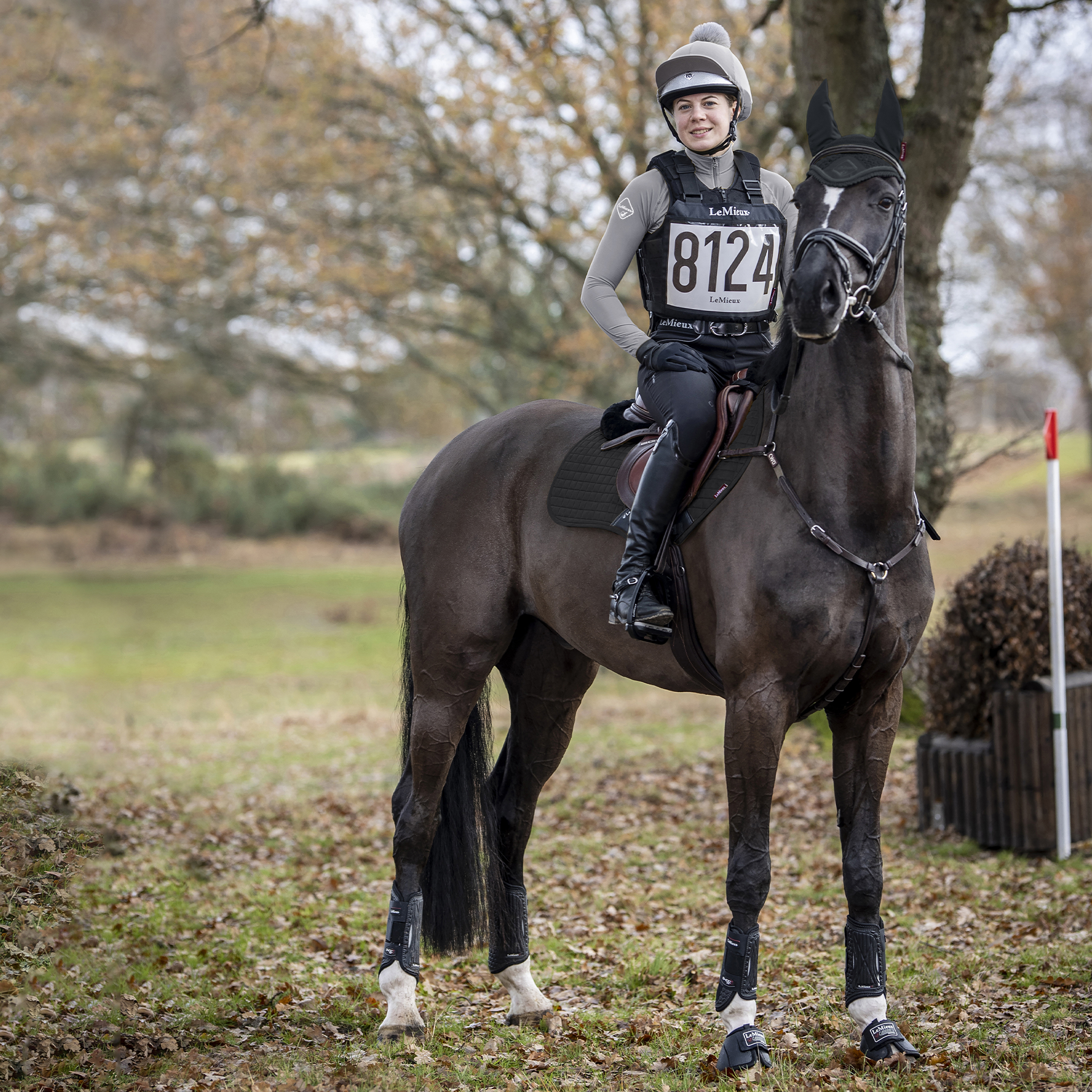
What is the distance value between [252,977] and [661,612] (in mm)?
2811

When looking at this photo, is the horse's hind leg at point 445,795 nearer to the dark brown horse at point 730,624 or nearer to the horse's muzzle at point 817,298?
the dark brown horse at point 730,624

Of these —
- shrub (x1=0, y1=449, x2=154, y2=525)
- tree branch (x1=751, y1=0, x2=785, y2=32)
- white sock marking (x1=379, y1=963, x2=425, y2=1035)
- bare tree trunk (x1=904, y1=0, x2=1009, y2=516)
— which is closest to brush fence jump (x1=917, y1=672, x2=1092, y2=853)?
bare tree trunk (x1=904, y1=0, x2=1009, y2=516)

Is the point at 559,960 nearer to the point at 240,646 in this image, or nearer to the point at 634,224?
the point at 634,224

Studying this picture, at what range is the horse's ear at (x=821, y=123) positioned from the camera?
3.53 m

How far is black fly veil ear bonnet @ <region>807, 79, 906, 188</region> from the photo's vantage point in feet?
11.1

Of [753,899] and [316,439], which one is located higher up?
[316,439]

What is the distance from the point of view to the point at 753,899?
3.64 meters

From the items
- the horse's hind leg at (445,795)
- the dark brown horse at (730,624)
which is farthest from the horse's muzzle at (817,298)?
the horse's hind leg at (445,795)

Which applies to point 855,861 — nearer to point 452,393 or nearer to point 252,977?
point 252,977

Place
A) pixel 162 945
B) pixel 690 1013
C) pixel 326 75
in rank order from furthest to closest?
pixel 326 75
pixel 162 945
pixel 690 1013

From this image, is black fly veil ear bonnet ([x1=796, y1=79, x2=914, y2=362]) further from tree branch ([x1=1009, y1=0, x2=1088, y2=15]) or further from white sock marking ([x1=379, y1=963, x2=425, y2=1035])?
tree branch ([x1=1009, y1=0, x2=1088, y2=15])

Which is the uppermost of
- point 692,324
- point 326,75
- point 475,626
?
point 326,75

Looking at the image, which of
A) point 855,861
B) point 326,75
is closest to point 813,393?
point 855,861

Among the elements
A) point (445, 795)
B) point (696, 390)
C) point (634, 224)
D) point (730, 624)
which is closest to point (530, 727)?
point (445, 795)
